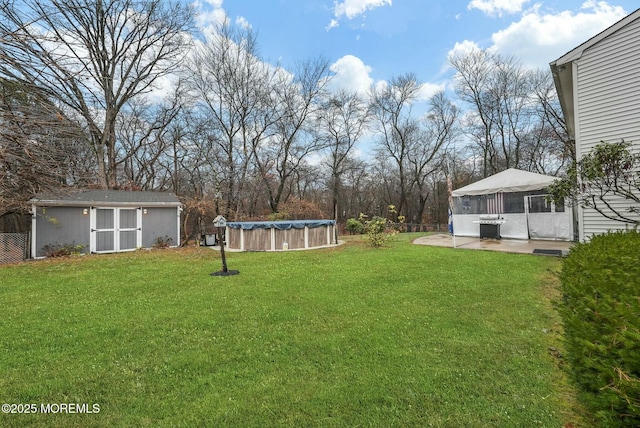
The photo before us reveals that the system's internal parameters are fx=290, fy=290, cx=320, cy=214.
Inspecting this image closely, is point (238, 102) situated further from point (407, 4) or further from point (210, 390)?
point (210, 390)

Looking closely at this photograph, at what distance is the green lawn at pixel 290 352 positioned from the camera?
1.79 meters

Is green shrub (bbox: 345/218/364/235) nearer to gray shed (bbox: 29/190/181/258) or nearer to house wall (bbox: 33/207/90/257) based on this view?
gray shed (bbox: 29/190/181/258)

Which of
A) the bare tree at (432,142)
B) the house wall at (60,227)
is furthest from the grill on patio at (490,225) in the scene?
the house wall at (60,227)

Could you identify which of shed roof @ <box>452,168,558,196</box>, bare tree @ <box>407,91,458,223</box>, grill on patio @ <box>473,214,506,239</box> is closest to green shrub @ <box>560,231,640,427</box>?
shed roof @ <box>452,168,558,196</box>

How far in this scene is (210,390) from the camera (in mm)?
2023

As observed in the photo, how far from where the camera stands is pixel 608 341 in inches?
51.5

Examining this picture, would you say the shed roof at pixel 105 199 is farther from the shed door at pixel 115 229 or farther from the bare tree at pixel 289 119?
the bare tree at pixel 289 119

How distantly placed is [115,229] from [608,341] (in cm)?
1251

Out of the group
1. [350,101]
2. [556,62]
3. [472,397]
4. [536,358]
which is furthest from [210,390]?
[350,101]

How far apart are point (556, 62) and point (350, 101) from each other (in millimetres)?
15424

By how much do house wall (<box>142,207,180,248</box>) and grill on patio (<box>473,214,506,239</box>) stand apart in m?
11.7

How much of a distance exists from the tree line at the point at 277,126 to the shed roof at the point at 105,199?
21.2 inches

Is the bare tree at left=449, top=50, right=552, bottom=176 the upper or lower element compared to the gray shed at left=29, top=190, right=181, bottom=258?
upper

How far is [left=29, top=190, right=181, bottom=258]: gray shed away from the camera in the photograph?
9195mm
